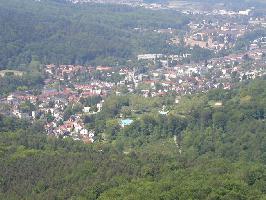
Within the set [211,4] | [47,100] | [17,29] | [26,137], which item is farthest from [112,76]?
[211,4]

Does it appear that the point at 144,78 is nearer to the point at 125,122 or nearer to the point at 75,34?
the point at 75,34

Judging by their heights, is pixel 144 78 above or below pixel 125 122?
below

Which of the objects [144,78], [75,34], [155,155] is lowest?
[144,78]

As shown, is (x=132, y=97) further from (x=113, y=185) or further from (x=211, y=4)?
(x=211, y=4)

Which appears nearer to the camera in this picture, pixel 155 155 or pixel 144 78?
pixel 155 155

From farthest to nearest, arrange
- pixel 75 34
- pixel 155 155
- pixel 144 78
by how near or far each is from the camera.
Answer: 1. pixel 75 34
2. pixel 144 78
3. pixel 155 155

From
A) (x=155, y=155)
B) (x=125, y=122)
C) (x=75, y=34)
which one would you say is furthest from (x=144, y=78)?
(x=155, y=155)
